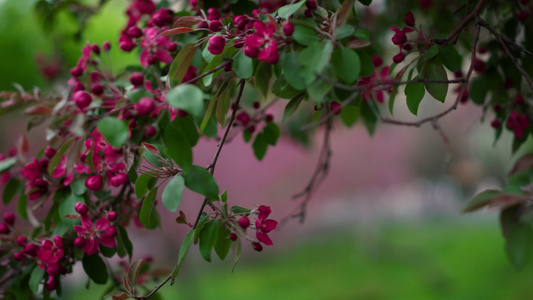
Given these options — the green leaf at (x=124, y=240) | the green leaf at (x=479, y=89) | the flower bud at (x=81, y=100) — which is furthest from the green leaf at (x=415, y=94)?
the green leaf at (x=124, y=240)

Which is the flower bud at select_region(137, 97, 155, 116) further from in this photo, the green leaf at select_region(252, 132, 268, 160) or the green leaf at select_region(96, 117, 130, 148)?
the green leaf at select_region(252, 132, 268, 160)

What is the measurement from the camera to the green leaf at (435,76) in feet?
2.58

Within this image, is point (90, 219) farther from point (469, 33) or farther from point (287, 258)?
point (287, 258)

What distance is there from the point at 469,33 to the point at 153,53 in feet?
3.76

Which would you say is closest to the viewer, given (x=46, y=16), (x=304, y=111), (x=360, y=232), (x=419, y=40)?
(x=419, y=40)

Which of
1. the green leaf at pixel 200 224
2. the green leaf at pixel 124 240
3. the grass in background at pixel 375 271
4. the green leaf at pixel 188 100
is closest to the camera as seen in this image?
the green leaf at pixel 188 100

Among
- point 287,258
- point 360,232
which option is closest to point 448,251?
point 360,232

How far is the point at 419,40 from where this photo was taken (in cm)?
79

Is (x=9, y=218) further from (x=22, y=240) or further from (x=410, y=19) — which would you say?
(x=410, y=19)

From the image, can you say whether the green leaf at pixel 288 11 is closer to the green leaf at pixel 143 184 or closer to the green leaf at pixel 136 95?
the green leaf at pixel 136 95

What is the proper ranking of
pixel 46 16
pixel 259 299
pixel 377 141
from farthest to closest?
pixel 377 141, pixel 259 299, pixel 46 16

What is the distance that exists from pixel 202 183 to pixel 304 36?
0.84 ft

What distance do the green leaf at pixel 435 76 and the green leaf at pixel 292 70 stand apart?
0.91 feet

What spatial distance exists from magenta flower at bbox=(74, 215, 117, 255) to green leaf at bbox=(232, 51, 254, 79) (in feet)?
1.32
